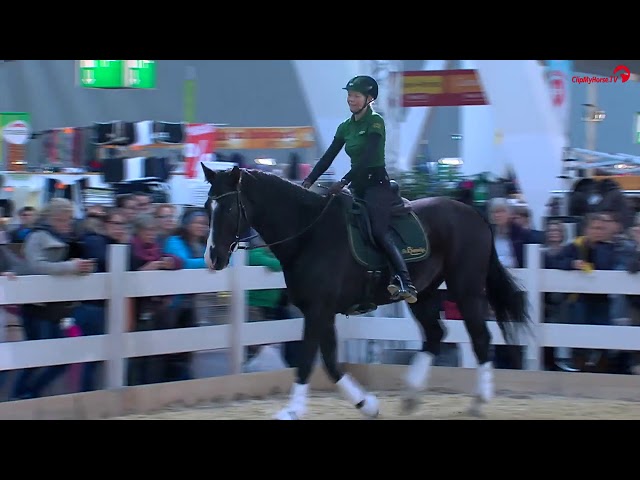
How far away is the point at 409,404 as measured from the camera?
8070 millimetres

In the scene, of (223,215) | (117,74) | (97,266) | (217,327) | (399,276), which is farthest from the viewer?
(117,74)

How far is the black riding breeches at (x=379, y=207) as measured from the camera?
774 cm

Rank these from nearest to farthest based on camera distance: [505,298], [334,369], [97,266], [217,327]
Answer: [334,369]
[97,266]
[505,298]
[217,327]

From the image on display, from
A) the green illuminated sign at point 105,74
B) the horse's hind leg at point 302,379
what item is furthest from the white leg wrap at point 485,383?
the green illuminated sign at point 105,74

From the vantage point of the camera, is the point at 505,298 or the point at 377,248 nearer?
the point at 377,248

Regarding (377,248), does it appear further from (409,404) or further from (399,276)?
(409,404)

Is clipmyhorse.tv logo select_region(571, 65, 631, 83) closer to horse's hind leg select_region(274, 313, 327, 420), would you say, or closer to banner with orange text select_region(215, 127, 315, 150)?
banner with orange text select_region(215, 127, 315, 150)

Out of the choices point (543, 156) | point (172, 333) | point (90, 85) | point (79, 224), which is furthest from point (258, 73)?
point (172, 333)

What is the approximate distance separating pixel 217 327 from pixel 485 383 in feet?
7.58

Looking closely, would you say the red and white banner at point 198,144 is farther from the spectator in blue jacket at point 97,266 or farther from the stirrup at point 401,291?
the stirrup at point 401,291

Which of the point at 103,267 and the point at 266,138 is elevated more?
the point at 266,138

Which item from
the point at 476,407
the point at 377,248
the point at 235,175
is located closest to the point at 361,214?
the point at 377,248

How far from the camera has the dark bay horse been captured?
7.25m

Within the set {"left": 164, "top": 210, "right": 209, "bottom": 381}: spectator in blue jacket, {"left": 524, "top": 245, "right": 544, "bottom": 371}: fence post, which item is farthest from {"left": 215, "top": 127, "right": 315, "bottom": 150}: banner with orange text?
{"left": 524, "top": 245, "right": 544, "bottom": 371}: fence post
